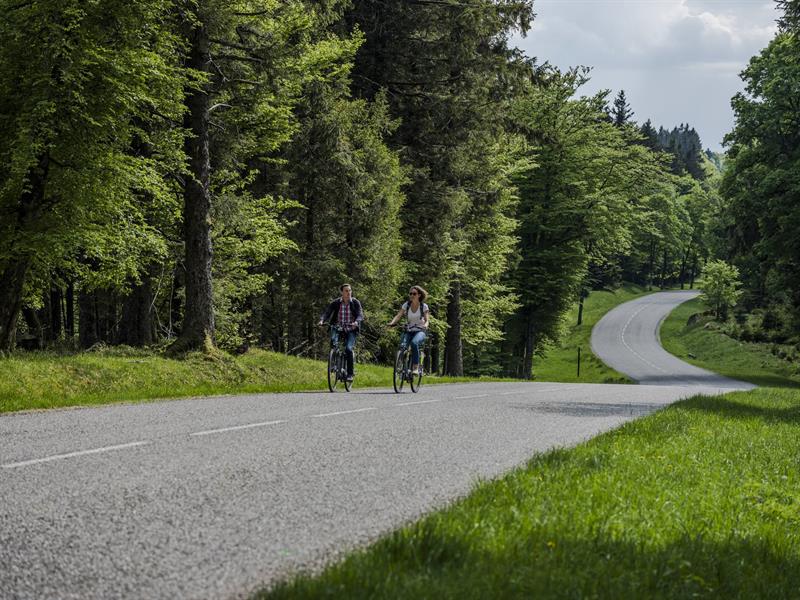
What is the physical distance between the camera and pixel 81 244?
14.8m

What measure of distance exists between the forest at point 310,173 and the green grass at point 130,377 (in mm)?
942

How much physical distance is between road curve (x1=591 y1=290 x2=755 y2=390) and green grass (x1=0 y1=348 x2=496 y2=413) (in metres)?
23.9

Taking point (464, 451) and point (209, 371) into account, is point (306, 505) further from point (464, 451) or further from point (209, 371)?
point (209, 371)

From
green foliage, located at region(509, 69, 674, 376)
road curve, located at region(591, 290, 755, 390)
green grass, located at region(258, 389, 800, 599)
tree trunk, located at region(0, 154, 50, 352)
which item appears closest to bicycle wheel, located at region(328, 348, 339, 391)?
tree trunk, located at region(0, 154, 50, 352)

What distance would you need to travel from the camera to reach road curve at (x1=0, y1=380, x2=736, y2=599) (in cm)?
425

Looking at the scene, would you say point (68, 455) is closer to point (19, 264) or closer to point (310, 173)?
point (19, 264)

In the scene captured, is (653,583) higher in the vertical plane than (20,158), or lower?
lower

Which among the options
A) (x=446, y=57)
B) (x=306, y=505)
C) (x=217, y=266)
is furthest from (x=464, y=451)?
(x=446, y=57)

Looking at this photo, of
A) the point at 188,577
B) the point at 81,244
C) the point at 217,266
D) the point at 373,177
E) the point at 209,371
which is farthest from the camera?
the point at 373,177

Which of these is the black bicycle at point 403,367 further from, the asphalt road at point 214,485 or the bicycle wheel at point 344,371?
the asphalt road at point 214,485

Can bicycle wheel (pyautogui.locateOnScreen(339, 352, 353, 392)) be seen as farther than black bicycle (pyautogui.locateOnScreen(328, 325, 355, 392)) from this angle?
Yes

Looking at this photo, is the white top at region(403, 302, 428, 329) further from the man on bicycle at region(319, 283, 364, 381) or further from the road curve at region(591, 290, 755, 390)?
the road curve at region(591, 290, 755, 390)

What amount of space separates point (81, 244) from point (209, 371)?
14.0 feet

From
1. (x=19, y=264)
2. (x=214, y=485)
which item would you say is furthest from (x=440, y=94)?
(x=214, y=485)
